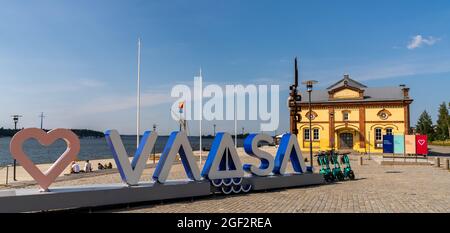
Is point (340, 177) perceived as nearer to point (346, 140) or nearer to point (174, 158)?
point (174, 158)

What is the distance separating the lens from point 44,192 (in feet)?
34.4

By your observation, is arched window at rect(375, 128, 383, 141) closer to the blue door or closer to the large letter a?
the blue door

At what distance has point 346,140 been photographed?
→ 49.8 meters

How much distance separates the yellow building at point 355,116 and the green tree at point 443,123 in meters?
54.2

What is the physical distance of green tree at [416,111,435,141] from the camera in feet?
340

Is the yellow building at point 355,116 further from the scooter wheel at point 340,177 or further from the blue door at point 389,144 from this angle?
the scooter wheel at point 340,177

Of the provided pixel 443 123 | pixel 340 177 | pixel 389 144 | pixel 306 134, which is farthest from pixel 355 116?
pixel 443 123

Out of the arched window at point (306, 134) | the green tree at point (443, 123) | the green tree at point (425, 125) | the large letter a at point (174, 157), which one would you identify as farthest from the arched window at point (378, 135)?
the green tree at point (425, 125)

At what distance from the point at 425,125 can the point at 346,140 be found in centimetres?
6867

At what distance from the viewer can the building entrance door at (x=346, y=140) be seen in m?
49.5

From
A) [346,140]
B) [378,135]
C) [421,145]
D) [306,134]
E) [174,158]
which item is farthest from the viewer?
[306,134]
